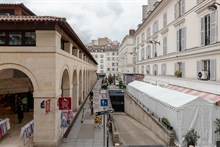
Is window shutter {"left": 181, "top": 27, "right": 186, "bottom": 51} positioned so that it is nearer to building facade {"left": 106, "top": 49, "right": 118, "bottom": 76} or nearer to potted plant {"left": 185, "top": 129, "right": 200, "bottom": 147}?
potted plant {"left": 185, "top": 129, "right": 200, "bottom": 147}

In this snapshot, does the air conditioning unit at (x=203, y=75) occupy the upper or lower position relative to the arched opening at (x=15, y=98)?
upper

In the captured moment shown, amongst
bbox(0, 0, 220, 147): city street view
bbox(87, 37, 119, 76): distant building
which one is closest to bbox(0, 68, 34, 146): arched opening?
bbox(0, 0, 220, 147): city street view

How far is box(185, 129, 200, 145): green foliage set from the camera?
13797 mm

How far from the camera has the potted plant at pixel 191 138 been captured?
13.8 meters

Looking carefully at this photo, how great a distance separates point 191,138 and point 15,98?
1672 centimetres

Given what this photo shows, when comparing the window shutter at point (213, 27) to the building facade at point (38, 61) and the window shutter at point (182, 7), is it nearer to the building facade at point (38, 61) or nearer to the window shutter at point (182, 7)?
the window shutter at point (182, 7)

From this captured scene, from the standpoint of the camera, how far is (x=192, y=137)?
13.8 m

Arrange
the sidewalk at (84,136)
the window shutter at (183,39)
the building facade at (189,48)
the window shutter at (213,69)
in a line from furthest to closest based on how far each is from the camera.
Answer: the window shutter at (183,39) → the window shutter at (213,69) → the building facade at (189,48) → the sidewalk at (84,136)

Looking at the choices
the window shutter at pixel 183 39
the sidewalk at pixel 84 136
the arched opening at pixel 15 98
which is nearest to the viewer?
the sidewalk at pixel 84 136

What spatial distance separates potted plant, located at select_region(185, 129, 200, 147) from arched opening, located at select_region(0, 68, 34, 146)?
34.3 ft

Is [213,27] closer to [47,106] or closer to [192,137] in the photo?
[192,137]

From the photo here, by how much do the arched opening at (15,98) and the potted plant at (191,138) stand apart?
411 inches

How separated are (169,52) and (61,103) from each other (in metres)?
15.8

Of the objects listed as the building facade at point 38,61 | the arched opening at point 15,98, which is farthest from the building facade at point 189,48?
the arched opening at point 15,98
